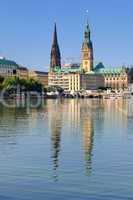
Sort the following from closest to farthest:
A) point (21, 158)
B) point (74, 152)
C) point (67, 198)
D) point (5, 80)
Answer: point (67, 198) < point (21, 158) < point (74, 152) < point (5, 80)

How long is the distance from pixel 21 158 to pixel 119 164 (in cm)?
342

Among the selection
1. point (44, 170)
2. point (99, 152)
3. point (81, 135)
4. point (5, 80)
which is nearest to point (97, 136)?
point (81, 135)

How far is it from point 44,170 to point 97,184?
8.27 ft

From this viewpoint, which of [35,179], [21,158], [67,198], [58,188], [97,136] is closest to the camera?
[67,198]

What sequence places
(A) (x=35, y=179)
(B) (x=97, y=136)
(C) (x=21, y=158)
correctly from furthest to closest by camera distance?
1. (B) (x=97, y=136)
2. (C) (x=21, y=158)
3. (A) (x=35, y=179)

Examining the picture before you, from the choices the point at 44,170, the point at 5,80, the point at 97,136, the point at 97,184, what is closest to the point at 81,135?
the point at 97,136

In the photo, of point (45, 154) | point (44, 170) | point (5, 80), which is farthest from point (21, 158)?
point (5, 80)

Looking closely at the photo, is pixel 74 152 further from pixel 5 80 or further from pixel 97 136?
pixel 5 80

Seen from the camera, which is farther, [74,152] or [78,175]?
[74,152]

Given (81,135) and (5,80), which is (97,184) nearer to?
(81,135)

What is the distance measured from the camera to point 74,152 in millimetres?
22266

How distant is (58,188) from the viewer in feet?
50.5

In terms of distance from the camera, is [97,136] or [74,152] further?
[97,136]

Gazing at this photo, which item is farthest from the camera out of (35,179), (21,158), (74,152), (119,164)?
(74,152)
